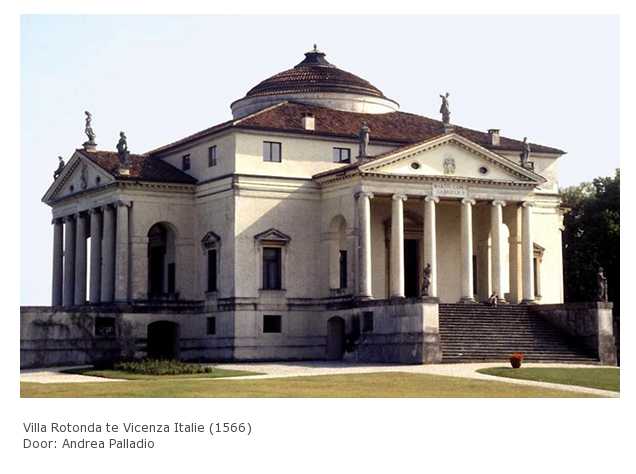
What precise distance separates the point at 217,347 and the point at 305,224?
842 centimetres

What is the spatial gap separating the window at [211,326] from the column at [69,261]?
37.8 ft

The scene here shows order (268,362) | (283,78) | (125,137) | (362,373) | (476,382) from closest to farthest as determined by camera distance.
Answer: (476,382) → (362,373) → (268,362) → (125,137) → (283,78)

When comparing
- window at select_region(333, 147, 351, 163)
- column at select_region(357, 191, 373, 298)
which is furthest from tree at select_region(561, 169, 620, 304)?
column at select_region(357, 191, 373, 298)

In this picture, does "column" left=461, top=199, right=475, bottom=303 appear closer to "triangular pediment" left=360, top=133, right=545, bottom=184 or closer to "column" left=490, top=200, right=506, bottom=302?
"column" left=490, top=200, right=506, bottom=302

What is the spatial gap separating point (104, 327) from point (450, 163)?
2096 cm

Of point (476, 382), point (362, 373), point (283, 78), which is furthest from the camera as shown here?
point (283, 78)

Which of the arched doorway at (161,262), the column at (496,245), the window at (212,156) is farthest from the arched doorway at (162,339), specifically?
the column at (496,245)

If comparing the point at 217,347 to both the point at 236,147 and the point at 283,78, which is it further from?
the point at 283,78

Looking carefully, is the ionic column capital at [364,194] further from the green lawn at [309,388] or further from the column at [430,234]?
the green lawn at [309,388]

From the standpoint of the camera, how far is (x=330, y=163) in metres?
76.3

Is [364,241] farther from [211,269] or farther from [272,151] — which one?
[211,269]

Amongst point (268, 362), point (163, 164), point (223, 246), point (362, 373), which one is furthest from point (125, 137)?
point (362, 373)

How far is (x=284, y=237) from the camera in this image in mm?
74188

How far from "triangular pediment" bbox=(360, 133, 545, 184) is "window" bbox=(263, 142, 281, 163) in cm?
596
